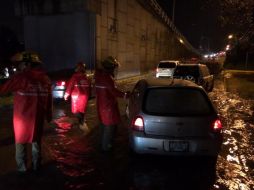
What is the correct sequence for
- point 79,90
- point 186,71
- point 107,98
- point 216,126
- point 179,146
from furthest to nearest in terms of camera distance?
point 186,71 < point 79,90 < point 107,98 < point 216,126 < point 179,146

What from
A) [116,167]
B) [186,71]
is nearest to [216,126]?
[116,167]

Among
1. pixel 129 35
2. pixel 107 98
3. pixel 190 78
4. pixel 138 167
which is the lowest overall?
pixel 138 167

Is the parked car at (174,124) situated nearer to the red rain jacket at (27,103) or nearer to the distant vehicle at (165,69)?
the red rain jacket at (27,103)

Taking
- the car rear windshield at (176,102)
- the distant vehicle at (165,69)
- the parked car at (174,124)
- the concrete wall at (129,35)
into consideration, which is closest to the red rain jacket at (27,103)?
the parked car at (174,124)

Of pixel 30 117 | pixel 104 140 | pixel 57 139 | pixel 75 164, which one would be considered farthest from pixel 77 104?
pixel 30 117

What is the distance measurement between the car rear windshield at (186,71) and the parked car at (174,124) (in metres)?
12.0

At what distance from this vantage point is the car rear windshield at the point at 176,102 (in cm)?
699

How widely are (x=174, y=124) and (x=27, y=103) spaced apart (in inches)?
94.0

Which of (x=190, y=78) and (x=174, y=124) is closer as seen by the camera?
(x=174, y=124)

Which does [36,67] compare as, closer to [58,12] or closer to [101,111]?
[101,111]

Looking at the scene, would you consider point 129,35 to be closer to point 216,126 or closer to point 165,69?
point 165,69

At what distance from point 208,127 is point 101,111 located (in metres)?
2.08

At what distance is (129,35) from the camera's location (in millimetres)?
32938

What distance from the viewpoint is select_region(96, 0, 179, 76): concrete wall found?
87.6 ft
